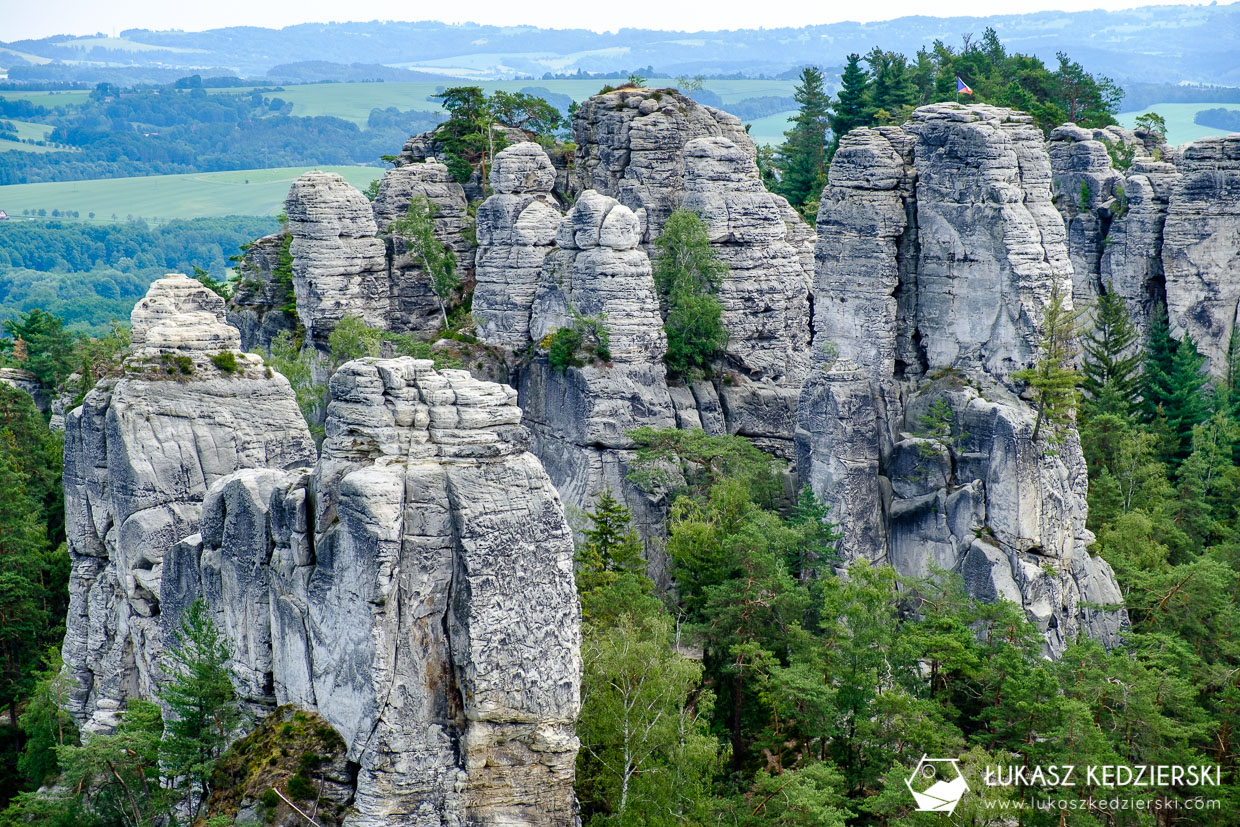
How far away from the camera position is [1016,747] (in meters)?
34.0

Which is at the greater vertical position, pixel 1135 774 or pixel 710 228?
pixel 710 228

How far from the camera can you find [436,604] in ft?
92.1

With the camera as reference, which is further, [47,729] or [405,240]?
[405,240]

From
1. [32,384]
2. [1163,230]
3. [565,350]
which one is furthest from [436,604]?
[32,384]

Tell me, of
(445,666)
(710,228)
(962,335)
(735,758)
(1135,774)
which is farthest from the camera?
(710,228)

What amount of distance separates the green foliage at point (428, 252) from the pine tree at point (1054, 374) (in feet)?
93.7

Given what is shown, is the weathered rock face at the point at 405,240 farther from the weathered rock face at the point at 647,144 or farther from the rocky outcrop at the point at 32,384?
the rocky outcrop at the point at 32,384

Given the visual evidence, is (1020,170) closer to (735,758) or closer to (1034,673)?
(1034,673)

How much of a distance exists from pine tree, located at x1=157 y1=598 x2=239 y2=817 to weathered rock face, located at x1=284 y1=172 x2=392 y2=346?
28.4m

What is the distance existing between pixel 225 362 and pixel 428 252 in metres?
23.3

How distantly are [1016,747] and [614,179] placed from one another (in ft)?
108

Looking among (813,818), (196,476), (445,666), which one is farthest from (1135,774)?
(196,476)

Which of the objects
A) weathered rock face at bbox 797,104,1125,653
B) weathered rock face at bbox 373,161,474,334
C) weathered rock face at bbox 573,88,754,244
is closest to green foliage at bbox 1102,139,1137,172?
weathered rock face at bbox 573,88,754,244

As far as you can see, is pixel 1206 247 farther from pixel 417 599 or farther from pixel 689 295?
pixel 417 599
